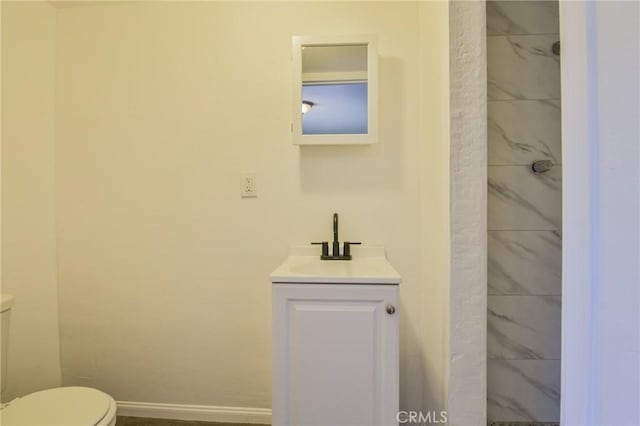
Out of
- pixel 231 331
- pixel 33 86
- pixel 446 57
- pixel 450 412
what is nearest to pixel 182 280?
pixel 231 331

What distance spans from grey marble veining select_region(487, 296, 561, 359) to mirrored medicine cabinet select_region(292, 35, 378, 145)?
0.94 meters

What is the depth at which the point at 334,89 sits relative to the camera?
1375 mm

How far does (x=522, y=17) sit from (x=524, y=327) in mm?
1344

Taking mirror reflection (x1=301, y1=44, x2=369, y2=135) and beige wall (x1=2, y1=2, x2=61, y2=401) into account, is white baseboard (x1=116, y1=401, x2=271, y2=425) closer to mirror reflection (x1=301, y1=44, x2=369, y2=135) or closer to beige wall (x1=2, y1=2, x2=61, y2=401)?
beige wall (x1=2, y1=2, x2=61, y2=401)

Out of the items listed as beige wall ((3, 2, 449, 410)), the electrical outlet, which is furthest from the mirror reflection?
the electrical outlet

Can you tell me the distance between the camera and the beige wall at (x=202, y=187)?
56.6 inches

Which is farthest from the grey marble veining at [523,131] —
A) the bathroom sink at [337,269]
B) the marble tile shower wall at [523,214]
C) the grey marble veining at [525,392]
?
the grey marble veining at [525,392]

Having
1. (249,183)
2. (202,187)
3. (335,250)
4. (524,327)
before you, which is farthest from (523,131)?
(202,187)

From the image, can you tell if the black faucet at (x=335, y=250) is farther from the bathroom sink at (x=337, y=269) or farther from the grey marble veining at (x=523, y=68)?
the grey marble veining at (x=523, y=68)

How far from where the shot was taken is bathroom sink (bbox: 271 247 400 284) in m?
1.02

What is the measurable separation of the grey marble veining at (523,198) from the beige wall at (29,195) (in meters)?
2.18

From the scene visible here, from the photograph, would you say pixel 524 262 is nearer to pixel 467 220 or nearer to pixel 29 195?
pixel 467 220

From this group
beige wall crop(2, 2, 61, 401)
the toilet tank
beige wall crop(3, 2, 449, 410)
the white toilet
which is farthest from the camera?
beige wall crop(3, 2, 449, 410)

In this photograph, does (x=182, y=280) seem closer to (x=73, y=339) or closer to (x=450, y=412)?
(x=73, y=339)
